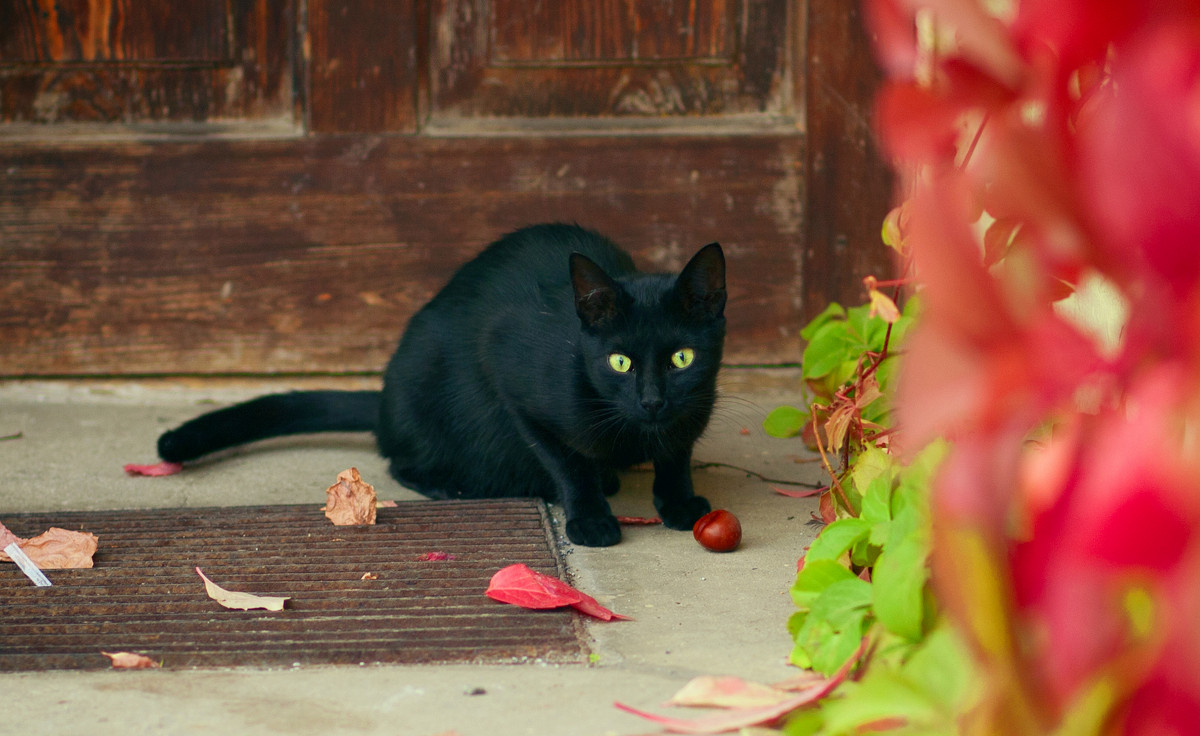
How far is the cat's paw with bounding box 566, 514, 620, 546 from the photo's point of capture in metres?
1.95

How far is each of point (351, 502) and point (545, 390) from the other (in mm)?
443

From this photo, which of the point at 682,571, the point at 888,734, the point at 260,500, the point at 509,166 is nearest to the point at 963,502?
the point at 888,734

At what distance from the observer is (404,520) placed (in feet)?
6.77

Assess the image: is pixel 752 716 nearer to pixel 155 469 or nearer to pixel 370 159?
pixel 155 469

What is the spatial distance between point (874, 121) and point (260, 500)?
6.23 feet

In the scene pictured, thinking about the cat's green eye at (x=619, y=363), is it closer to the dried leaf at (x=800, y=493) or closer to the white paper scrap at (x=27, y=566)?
the dried leaf at (x=800, y=493)

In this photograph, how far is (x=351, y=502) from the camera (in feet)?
6.64

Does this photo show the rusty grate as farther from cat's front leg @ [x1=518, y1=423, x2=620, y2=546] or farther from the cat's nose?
the cat's nose

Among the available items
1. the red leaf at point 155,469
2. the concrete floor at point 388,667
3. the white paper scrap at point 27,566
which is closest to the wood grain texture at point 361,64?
the concrete floor at point 388,667

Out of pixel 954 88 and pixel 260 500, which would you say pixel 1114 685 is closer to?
pixel 954 88

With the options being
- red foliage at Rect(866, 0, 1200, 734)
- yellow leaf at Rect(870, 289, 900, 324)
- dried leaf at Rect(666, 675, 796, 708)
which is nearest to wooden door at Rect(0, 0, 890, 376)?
yellow leaf at Rect(870, 289, 900, 324)

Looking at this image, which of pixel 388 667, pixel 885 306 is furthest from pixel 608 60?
pixel 388 667

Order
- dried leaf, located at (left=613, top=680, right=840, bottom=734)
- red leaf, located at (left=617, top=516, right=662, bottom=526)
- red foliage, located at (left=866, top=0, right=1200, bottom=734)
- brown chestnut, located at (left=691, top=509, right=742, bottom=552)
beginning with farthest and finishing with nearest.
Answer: red leaf, located at (left=617, top=516, right=662, bottom=526) → brown chestnut, located at (left=691, top=509, right=742, bottom=552) → dried leaf, located at (left=613, top=680, right=840, bottom=734) → red foliage, located at (left=866, top=0, right=1200, bottom=734)

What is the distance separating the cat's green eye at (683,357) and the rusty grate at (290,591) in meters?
0.42
